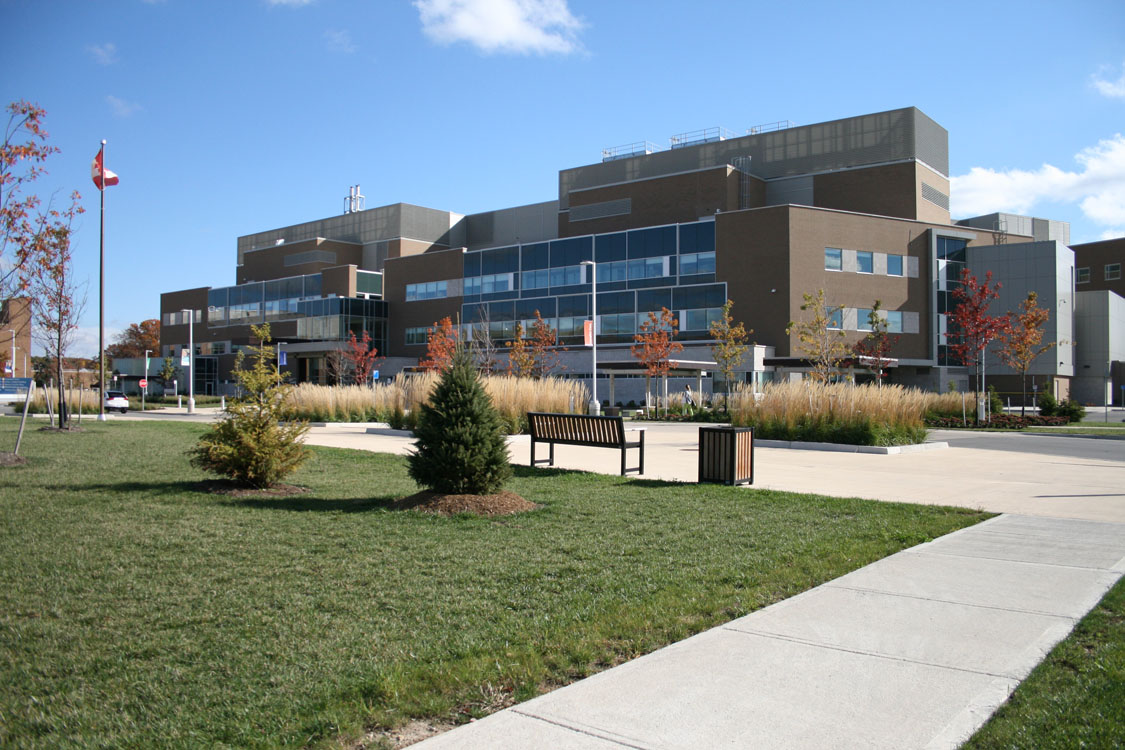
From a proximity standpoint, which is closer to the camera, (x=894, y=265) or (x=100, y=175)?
(x=100, y=175)

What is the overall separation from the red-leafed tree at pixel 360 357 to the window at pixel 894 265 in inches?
1525

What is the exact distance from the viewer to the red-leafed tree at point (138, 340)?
11012 centimetres

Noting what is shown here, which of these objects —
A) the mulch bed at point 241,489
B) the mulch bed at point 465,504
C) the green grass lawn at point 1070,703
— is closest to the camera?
the green grass lawn at point 1070,703

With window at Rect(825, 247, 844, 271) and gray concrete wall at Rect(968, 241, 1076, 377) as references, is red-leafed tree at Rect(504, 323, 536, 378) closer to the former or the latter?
window at Rect(825, 247, 844, 271)

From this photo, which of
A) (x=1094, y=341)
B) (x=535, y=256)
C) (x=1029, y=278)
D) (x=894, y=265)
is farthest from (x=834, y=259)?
(x=1094, y=341)

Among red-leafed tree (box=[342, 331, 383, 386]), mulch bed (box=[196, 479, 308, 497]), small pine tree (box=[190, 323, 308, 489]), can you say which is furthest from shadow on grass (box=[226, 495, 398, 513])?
red-leafed tree (box=[342, 331, 383, 386])

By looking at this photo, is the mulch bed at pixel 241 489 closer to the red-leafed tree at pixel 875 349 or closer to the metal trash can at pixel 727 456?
the metal trash can at pixel 727 456

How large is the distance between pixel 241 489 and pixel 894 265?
52.8m

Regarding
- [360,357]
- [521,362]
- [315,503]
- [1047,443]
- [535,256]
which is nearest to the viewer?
[315,503]

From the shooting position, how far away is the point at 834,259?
53750 mm

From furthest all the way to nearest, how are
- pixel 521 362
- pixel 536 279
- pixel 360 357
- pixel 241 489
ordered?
pixel 360 357 < pixel 536 279 < pixel 521 362 < pixel 241 489

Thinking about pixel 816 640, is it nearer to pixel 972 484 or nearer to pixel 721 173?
pixel 972 484

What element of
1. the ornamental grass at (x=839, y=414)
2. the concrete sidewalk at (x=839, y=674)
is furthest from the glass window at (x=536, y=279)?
the concrete sidewalk at (x=839, y=674)

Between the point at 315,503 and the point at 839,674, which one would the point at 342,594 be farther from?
the point at 315,503
